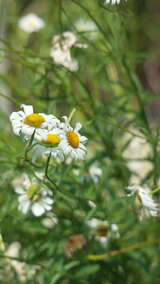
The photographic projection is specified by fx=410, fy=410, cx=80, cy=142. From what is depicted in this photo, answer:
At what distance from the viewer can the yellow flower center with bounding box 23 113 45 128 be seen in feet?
1.94

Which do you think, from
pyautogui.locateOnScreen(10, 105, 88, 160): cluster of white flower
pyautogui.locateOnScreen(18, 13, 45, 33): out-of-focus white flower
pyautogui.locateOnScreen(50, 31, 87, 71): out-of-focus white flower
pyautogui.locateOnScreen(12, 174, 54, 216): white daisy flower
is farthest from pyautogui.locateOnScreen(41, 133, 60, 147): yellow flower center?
pyautogui.locateOnScreen(18, 13, 45, 33): out-of-focus white flower

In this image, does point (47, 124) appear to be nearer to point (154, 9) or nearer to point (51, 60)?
A: point (51, 60)

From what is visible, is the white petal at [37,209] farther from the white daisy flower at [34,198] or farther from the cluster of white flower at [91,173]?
the cluster of white flower at [91,173]

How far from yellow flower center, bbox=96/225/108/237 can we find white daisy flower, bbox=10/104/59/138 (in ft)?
1.34

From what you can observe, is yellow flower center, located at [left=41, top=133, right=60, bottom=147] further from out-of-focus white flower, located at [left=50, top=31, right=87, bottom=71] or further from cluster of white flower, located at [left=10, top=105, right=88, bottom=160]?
out-of-focus white flower, located at [left=50, top=31, right=87, bottom=71]

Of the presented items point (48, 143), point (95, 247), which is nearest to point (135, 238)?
point (95, 247)

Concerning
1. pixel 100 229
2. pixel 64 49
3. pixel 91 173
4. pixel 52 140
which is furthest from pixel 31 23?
pixel 52 140

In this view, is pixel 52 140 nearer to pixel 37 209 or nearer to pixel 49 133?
pixel 49 133

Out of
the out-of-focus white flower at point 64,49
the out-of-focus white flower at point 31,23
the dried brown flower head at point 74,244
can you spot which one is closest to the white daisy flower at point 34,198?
the dried brown flower head at point 74,244

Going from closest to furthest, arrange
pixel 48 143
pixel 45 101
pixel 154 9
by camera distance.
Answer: pixel 48 143, pixel 45 101, pixel 154 9

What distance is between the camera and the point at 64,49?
0.88 m

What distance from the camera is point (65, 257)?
2.99 feet

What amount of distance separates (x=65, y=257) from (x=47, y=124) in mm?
430

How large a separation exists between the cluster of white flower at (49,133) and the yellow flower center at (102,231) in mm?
364
